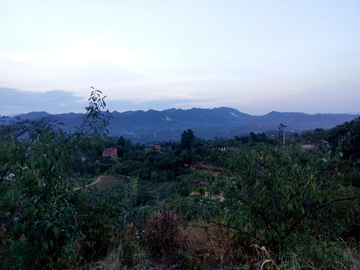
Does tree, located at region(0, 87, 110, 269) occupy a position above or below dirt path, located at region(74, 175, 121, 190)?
above

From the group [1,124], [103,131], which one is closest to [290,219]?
[103,131]

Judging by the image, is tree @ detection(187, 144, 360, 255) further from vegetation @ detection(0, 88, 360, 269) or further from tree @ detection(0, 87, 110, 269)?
tree @ detection(0, 87, 110, 269)

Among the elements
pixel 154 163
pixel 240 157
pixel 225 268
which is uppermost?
pixel 240 157

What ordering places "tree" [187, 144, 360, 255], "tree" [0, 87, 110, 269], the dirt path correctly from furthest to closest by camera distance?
the dirt path < "tree" [187, 144, 360, 255] < "tree" [0, 87, 110, 269]

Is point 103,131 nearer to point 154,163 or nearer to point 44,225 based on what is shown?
point 44,225

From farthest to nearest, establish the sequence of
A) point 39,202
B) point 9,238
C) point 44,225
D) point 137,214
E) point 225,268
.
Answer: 1. point 137,214
2. point 225,268
3. point 9,238
4. point 39,202
5. point 44,225

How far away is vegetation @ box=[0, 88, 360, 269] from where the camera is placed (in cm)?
237

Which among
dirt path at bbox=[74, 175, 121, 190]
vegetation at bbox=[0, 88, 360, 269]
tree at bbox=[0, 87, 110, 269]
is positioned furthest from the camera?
dirt path at bbox=[74, 175, 121, 190]

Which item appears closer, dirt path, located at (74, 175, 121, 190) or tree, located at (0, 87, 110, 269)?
tree, located at (0, 87, 110, 269)

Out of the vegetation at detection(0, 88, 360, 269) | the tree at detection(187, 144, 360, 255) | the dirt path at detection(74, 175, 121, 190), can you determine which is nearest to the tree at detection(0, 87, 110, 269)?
the vegetation at detection(0, 88, 360, 269)

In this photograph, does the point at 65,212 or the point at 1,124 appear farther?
the point at 1,124

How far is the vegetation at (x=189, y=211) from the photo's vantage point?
2365mm

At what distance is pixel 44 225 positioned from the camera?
92.2 inches

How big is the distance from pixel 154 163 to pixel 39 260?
658 inches
